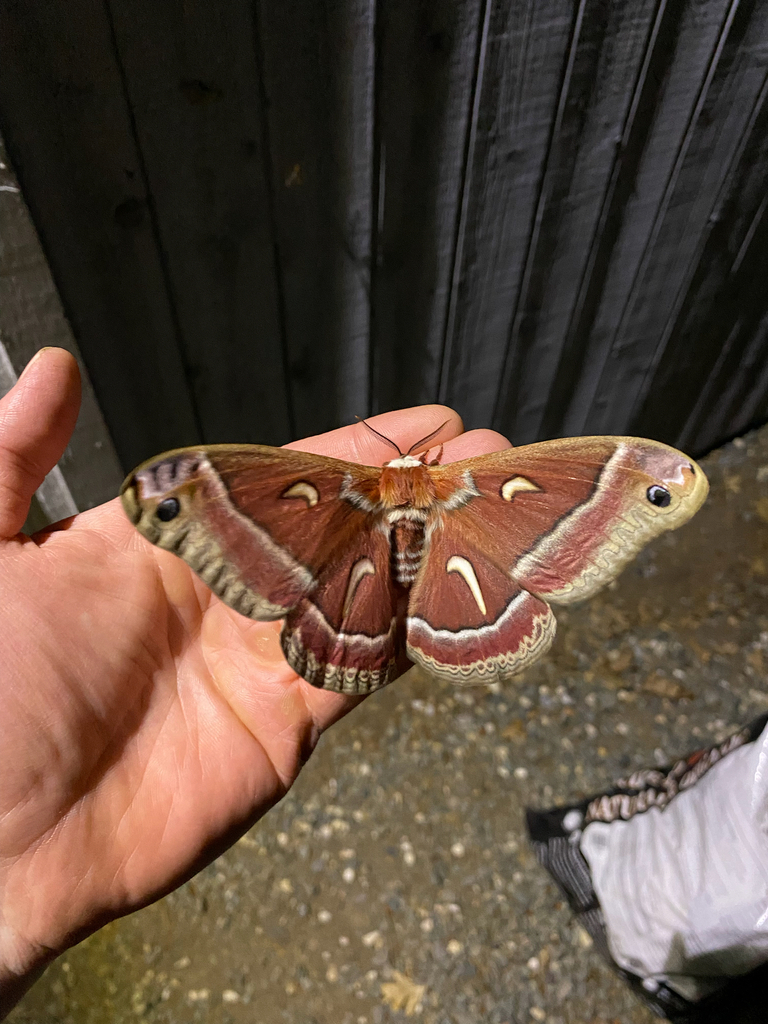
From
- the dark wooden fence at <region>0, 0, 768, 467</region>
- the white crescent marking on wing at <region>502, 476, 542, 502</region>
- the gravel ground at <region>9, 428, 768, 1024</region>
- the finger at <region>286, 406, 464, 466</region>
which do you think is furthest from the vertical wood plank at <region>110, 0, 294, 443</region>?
the gravel ground at <region>9, 428, 768, 1024</region>

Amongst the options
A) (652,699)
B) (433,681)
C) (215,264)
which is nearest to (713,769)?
(652,699)

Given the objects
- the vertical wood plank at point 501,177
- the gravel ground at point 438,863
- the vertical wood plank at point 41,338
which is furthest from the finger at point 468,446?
the gravel ground at point 438,863

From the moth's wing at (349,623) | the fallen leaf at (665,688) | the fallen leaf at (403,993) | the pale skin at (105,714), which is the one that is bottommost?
the fallen leaf at (403,993)

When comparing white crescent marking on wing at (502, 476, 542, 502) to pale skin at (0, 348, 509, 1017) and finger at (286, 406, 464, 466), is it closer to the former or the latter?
finger at (286, 406, 464, 466)

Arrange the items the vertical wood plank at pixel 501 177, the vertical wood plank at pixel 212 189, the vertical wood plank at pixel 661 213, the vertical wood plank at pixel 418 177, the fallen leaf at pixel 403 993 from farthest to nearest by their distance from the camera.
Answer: the fallen leaf at pixel 403 993 → the vertical wood plank at pixel 661 213 → the vertical wood plank at pixel 501 177 → the vertical wood plank at pixel 418 177 → the vertical wood plank at pixel 212 189

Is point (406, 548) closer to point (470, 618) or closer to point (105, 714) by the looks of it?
point (470, 618)

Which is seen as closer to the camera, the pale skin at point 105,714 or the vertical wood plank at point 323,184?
the pale skin at point 105,714

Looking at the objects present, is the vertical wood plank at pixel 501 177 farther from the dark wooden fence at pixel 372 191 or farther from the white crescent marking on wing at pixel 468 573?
the white crescent marking on wing at pixel 468 573
